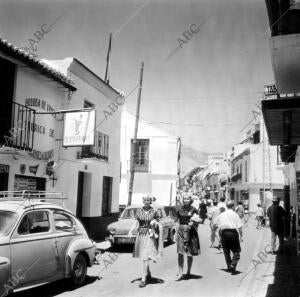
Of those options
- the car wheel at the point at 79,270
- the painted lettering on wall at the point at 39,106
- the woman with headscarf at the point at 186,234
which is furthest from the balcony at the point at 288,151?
the car wheel at the point at 79,270

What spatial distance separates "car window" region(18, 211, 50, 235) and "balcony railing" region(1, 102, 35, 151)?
3.77 m

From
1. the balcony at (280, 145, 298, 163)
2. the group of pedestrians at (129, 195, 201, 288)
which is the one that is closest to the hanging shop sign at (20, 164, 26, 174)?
the group of pedestrians at (129, 195, 201, 288)

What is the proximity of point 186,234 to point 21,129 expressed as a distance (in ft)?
18.2

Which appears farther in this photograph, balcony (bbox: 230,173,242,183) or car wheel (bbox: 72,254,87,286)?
balcony (bbox: 230,173,242,183)

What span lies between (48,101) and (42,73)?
1.17 metres

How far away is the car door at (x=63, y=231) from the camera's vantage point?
7723 mm

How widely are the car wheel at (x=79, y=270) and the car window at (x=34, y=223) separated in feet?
3.26

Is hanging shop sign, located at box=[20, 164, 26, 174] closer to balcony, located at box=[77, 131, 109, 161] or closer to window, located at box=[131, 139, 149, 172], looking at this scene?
balcony, located at box=[77, 131, 109, 161]

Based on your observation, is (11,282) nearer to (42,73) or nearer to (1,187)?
(1,187)

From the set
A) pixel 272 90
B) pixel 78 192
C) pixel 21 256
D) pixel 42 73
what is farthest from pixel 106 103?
pixel 21 256

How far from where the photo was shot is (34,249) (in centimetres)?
700

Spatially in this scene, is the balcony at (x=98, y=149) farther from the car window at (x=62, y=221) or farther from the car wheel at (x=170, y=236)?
the car window at (x=62, y=221)

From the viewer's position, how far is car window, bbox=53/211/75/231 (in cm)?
802

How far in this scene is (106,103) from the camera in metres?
18.1
